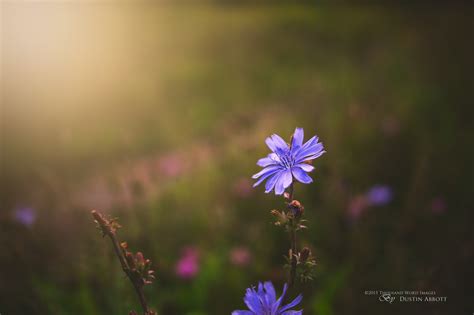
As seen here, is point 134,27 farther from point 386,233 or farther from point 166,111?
point 386,233

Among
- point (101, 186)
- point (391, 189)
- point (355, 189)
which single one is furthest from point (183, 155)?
point (391, 189)

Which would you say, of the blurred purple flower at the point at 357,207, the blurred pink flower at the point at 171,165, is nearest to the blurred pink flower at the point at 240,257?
the blurred purple flower at the point at 357,207

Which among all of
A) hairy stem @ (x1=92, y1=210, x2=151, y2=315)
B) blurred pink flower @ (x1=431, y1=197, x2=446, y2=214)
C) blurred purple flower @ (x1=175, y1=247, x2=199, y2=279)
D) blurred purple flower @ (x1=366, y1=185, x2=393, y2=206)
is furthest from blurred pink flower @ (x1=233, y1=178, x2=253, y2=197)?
hairy stem @ (x1=92, y1=210, x2=151, y2=315)

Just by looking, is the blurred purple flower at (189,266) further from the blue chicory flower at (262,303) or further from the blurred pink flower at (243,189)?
the blue chicory flower at (262,303)

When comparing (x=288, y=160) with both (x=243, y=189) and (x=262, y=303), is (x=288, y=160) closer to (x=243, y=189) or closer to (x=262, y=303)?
(x=262, y=303)

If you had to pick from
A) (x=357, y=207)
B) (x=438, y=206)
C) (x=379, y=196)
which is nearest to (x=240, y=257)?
(x=357, y=207)

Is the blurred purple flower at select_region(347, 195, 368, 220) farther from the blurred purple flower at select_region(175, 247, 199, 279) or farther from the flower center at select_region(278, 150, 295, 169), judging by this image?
the flower center at select_region(278, 150, 295, 169)
